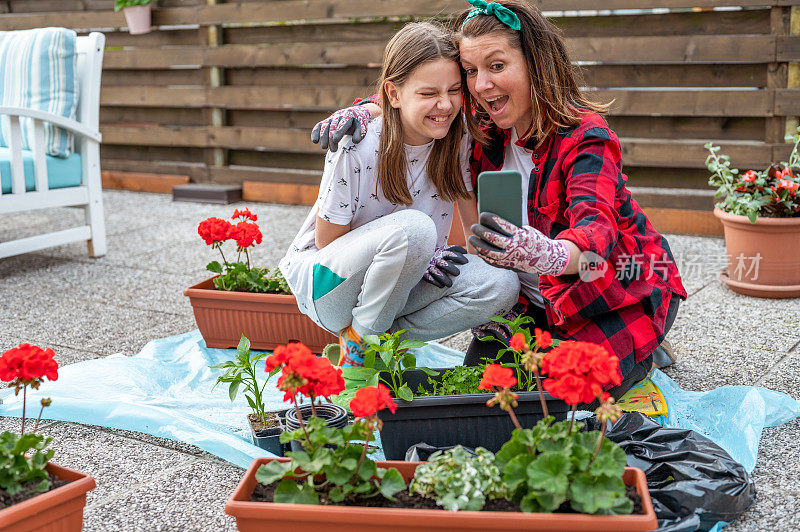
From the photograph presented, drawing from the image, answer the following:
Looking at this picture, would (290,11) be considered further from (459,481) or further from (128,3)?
(459,481)

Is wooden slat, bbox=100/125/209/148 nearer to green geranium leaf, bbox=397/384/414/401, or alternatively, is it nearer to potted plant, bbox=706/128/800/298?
potted plant, bbox=706/128/800/298

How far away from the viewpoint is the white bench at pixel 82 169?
3301 millimetres

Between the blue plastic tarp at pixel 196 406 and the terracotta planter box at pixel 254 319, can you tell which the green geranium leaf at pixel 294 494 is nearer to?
the blue plastic tarp at pixel 196 406

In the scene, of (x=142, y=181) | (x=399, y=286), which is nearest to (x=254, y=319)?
(x=399, y=286)

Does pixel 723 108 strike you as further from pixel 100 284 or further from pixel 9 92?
pixel 9 92

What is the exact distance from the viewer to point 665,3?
3842 millimetres

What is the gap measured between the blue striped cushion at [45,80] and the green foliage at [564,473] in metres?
3.03

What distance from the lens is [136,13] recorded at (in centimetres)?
520

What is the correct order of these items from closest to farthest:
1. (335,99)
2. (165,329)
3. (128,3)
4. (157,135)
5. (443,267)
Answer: (443,267) < (165,329) < (335,99) < (128,3) < (157,135)

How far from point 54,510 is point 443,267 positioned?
1089 millimetres

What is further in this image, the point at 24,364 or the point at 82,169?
the point at 82,169

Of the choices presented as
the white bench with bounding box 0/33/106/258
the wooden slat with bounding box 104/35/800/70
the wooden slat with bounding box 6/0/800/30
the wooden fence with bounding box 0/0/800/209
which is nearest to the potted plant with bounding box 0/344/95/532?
the wooden slat with bounding box 104/35/800/70

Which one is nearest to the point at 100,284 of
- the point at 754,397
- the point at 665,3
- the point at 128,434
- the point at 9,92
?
the point at 9,92

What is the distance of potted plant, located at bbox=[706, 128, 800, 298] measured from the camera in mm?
2855
